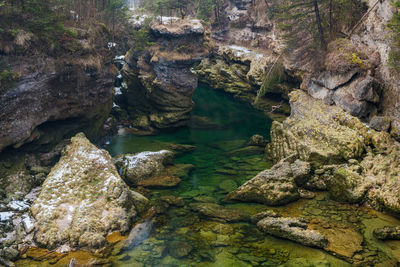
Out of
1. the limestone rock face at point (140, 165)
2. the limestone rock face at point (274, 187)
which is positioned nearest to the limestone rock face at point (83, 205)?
the limestone rock face at point (140, 165)

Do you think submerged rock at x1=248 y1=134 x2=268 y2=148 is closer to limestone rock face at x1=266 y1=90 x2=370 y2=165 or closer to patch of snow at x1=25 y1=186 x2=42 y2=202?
limestone rock face at x1=266 y1=90 x2=370 y2=165

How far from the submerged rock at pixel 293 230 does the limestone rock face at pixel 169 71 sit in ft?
61.7

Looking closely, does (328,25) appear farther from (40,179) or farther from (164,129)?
(40,179)

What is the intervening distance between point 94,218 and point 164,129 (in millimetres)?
18001

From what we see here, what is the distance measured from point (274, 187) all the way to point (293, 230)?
3.34 m

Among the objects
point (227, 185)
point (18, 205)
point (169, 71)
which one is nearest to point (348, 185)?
point (227, 185)

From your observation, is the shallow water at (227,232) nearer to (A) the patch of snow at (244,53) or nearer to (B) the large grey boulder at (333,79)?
(B) the large grey boulder at (333,79)

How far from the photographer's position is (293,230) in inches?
414

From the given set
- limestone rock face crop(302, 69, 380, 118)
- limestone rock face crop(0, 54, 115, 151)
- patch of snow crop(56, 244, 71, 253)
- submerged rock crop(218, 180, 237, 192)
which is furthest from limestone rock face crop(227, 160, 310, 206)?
limestone rock face crop(0, 54, 115, 151)

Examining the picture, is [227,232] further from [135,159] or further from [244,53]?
[244,53]

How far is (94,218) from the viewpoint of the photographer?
38.1 feet

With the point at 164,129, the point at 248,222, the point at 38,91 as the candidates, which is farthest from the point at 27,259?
the point at 164,129

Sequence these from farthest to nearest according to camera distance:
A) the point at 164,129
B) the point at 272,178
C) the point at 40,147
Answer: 1. the point at 164,129
2. the point at 40,147
3. the point at 272,178

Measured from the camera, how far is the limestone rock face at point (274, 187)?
44.0 ft
